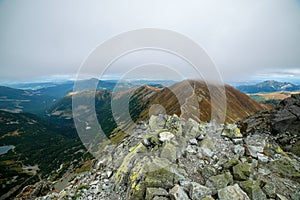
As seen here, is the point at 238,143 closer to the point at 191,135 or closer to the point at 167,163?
the point at 191,135

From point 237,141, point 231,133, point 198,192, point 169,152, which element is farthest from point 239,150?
point 198,192

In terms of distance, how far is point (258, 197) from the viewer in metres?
10.4

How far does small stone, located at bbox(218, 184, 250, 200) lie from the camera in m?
9.92

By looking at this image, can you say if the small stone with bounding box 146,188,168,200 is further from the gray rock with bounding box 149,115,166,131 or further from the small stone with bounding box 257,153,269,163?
the gray rock with bounding box 149,115,166,131

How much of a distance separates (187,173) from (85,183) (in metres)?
9.95

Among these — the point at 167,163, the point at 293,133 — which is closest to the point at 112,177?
the point at 167,163

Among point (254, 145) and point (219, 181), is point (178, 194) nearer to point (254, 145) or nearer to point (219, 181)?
point (219, 181)

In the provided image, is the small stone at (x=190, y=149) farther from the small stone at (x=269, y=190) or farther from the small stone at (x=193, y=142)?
the small stone at (x=269, y=190)

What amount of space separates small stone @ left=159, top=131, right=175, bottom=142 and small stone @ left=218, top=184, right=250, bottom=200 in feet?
22.1

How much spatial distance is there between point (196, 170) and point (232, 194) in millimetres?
3760

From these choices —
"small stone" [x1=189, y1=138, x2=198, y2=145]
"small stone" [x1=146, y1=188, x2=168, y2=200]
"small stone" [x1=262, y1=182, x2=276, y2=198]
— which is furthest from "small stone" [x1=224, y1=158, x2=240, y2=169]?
"small stone" [x1=146, y1=188, x2=168, y2=200]

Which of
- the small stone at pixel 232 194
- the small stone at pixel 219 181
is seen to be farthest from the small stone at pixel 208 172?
the small stone at pixel 232 194

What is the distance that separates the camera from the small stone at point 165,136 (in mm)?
16045

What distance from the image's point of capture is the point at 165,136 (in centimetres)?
1652
